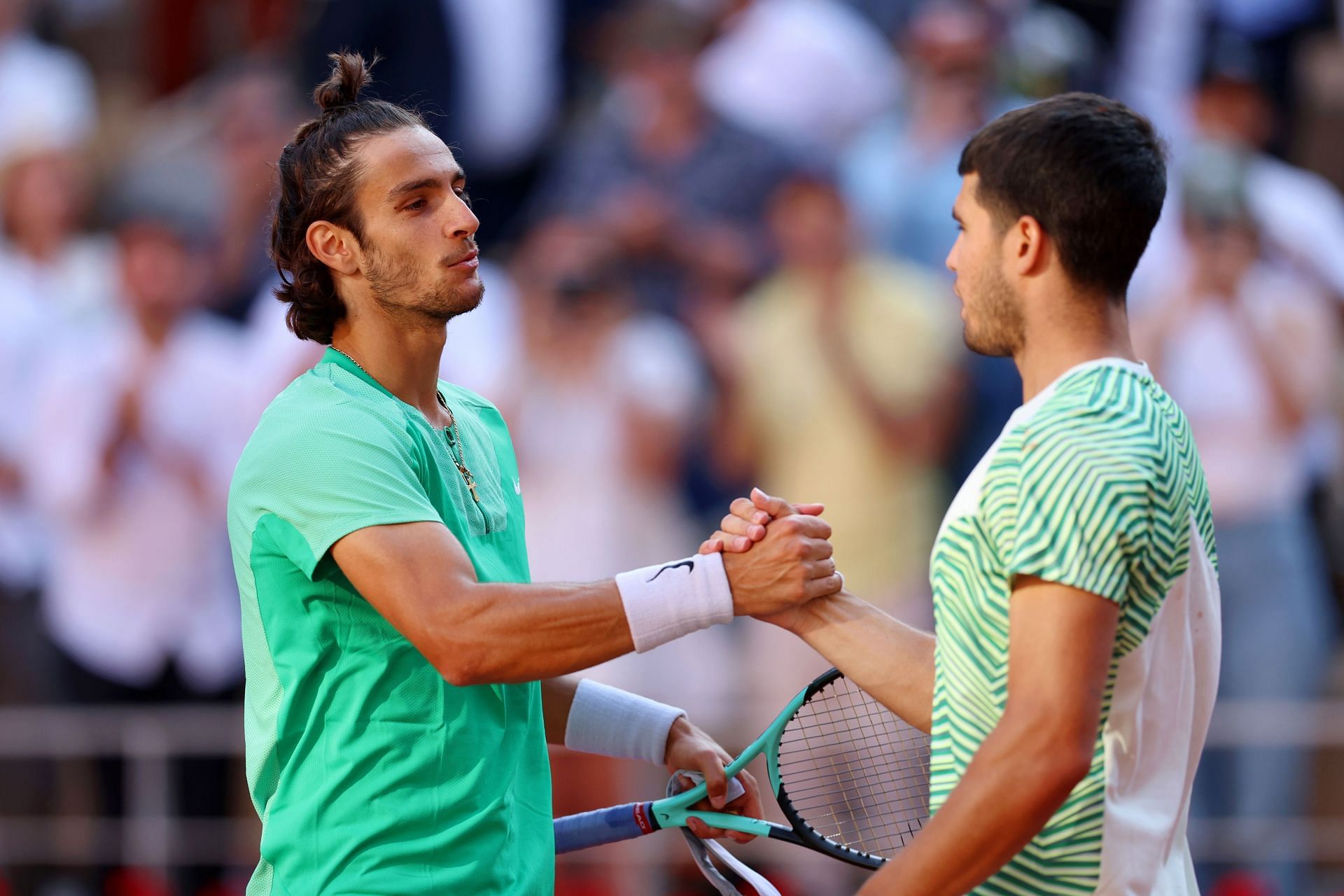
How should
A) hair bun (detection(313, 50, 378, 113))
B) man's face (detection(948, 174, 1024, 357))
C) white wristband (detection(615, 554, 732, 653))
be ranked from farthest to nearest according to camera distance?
hair bun (detection(313, 50, 378, 113))
white wristband (detection(615, 554, 732, 653))
man's face (detection(948, 174, 1024, 357))

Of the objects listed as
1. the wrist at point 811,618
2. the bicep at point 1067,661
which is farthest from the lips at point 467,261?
the bicep at point 1067,661

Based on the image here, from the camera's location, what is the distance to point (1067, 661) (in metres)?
2.09

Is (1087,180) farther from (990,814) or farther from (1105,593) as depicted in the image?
(990,814)

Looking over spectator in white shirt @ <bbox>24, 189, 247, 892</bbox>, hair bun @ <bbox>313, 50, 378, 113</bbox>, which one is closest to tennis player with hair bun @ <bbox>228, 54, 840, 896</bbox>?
hair bun @ <bbox>313, 50, 378, 113</bbox>

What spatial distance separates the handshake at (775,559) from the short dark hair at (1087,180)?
71 cm

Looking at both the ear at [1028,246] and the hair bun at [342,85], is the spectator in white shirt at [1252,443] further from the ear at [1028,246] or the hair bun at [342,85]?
the ear at [1028,246]

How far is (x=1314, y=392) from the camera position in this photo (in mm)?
6504

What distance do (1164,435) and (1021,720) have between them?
458mm

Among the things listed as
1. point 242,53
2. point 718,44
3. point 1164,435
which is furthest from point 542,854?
point 242,53

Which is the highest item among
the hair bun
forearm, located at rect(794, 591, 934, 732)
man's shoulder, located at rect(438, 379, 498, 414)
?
the hair bun

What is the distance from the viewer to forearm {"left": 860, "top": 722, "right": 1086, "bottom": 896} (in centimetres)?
211

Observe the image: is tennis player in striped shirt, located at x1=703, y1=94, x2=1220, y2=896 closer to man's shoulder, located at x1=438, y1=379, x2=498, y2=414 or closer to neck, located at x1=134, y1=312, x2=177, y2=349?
man's shoulder, located at x1=438, y1=379, x2=498, y2=414

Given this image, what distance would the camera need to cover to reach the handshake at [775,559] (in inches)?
111

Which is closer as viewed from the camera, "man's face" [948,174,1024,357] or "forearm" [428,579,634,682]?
"man's face" [948,174,1024,357]
